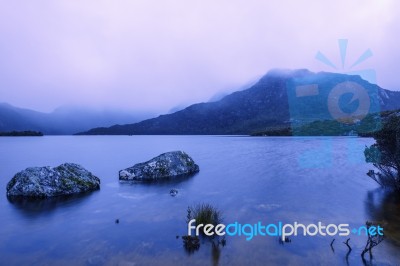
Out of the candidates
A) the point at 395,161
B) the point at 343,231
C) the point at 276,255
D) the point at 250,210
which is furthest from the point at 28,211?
the point at 395,161

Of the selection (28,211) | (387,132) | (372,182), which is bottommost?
(372,182)

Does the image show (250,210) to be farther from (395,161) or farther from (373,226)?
(395,161)

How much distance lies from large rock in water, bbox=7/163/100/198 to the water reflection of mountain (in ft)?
64.1

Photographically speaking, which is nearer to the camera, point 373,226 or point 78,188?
point 373,226

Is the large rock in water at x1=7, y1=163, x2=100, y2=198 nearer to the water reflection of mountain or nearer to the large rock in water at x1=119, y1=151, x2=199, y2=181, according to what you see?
the large rock in water at x1=119, y1=151, x2=199, y2=181

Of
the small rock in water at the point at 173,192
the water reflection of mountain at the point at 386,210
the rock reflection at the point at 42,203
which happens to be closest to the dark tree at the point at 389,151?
the water reflection of mountain at the point at 386,210

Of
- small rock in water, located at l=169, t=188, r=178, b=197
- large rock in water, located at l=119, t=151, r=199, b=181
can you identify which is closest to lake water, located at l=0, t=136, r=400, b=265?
small rock in water, located at l=169, t=188, r=178, b=197

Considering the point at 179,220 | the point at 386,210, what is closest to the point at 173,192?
the point at 179,220

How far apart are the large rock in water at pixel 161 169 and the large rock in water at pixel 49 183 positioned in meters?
4.72

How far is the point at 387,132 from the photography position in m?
18.1

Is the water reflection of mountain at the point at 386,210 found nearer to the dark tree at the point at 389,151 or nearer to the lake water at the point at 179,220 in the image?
the lake water at the point at 179,220

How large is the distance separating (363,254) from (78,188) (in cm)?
1890

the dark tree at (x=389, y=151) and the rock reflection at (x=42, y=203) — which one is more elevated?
the dark tree at (x=389, y=151)

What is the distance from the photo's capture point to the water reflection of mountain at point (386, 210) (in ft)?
35.4
